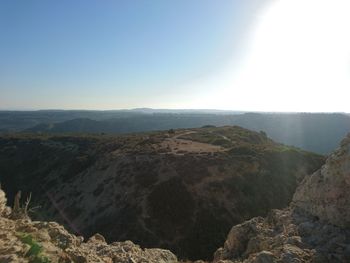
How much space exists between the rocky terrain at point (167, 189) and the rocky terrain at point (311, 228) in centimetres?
1590

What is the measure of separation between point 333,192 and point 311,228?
5.74ft

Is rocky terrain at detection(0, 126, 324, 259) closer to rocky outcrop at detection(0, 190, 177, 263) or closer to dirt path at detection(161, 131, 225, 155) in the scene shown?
dirt path at detection(161, 131, 225, 155)

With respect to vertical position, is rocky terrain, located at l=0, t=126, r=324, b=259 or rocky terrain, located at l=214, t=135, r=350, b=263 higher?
rocky terrain, located at l=214, t=135, r=350, b=263

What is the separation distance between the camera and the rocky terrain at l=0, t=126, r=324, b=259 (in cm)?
3566

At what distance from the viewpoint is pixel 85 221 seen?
4003cm

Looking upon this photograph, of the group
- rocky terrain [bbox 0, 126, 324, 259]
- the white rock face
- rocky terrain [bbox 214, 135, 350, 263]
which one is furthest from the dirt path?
the white rock face

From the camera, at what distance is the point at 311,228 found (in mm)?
13867

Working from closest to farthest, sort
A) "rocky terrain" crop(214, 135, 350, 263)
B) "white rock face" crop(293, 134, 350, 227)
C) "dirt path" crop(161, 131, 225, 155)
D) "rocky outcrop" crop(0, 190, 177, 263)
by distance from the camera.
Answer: "rocky outcrop" crop(0, 190, 177, 263) → "rocky terrain" crop(214, 135, 350, 263) → "white rock face" crop(293, 134, 350, 227) → "dirt path" crop(161, 131, 225, 155)

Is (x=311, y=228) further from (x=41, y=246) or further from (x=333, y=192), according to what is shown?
(x=41, y=246)

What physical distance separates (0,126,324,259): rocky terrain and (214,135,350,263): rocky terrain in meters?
15.9

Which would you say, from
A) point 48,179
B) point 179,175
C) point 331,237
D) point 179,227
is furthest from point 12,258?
point 48,179

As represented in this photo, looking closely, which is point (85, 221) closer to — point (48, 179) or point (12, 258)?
point (48, 179)

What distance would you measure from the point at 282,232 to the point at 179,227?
72.4ft

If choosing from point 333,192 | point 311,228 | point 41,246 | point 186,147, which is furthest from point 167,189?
point 41,246
